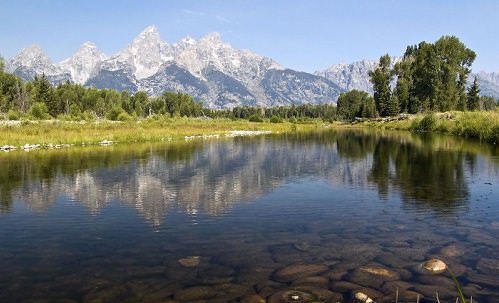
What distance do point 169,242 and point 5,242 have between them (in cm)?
540

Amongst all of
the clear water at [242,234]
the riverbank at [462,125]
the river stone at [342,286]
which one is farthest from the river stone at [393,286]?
the riverbank at [462,125]

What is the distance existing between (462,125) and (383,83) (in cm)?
7099

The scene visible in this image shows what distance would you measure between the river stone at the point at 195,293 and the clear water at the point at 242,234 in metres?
0.05

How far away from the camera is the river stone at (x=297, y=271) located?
1074 cm

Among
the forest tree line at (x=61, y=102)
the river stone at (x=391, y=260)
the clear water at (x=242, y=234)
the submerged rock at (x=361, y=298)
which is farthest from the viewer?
the forest tree line at (x=61, y=102)

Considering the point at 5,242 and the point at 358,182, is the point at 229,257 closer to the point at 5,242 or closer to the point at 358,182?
the point at 5,242

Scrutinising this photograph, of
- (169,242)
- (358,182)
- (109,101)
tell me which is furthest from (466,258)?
(109,101)

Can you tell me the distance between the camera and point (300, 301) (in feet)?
30.6

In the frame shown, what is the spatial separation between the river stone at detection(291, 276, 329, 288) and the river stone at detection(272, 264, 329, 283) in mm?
193

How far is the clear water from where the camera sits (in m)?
10.2

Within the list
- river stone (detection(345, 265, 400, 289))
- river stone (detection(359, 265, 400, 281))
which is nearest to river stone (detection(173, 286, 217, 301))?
river stone (detection(345, 265, 400, 289))

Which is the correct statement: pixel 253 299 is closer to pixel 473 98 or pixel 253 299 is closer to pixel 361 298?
pixel 361 298

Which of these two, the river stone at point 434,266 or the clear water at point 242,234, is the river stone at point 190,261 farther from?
the river stone at point 434,266

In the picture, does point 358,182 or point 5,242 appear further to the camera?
point 358,182
